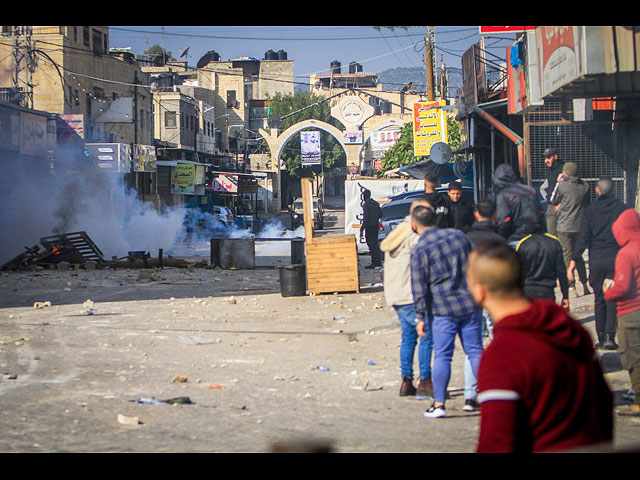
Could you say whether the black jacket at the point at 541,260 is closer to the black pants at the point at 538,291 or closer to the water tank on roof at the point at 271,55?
the black pants at the point at 538,291

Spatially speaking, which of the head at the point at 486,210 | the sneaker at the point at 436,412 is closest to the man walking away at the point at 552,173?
the head at the point at 486,210

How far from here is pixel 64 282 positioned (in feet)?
57.1

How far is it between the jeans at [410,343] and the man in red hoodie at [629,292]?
1667mm

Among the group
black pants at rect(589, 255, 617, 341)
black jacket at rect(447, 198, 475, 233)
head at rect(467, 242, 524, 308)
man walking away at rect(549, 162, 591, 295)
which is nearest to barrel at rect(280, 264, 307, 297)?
man walking away at rect(549, 162, 591, 295)

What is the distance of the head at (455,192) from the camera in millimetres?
8648

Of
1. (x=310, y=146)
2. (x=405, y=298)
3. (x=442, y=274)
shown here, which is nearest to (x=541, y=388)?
(x=442, y=274)

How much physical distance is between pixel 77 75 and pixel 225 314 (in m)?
30.2

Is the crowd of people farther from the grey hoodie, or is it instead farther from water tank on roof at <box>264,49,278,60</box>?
water tank on roof at <box>264,49,278,60</box>

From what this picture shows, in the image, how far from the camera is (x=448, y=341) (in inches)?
233

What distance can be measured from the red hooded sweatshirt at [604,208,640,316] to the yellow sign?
18.4m

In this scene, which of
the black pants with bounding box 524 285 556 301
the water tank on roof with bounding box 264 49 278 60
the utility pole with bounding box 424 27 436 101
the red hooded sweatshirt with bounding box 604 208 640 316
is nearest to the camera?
the red hooded sweatshirt with bounding box 604 208 640 316

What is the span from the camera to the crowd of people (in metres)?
2.33

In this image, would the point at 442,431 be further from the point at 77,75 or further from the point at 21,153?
the point at 77,75

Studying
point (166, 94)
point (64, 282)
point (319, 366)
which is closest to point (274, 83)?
point (166, 94)
